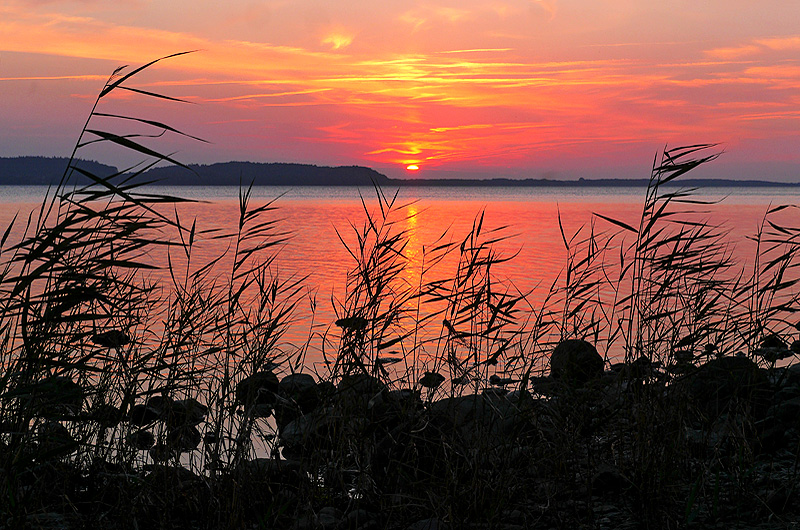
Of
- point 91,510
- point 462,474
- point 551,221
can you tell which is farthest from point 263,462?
point 551,221

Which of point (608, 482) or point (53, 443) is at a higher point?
point (53, 443)

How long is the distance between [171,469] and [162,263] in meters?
16.8

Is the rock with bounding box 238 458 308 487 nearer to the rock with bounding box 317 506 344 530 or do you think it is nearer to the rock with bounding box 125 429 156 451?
the rock with bounding box 317 506 344 530

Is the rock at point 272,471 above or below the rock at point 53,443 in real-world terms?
below

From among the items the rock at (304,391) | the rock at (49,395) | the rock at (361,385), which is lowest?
the rock at (304,391)

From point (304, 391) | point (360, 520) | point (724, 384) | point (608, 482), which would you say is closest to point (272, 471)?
point (360, 520)

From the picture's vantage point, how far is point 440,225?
3928cm

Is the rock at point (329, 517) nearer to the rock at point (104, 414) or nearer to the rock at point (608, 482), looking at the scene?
the rock at point (104, 414)

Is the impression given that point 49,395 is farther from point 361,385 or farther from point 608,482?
Result: point 608,482

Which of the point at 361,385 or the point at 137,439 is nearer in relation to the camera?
the point at 137,439

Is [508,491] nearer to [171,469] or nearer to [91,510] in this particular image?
[171,469]

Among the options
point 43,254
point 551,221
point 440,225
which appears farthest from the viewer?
point 551,221

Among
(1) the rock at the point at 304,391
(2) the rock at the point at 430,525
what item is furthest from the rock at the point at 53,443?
(1) the rock at the point at 304,391

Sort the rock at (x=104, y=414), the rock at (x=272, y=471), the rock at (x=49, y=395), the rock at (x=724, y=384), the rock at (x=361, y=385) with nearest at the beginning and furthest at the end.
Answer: the rock at (x=49, y=395)
the rock at (x=272, y=471)
the rock at (x=104, y=414)
the rock at (x=361, y=385)
the rock at (x=724, y=384)
